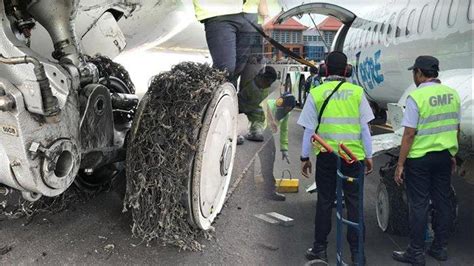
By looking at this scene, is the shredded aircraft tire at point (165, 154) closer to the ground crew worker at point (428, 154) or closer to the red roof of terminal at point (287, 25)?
the red roof of terminal at point (287, 25)

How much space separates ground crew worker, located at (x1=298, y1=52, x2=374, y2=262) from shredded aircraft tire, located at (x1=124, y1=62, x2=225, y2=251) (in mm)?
668

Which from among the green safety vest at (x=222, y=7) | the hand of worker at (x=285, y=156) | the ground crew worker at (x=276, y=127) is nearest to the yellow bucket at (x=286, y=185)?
the ground crew worker at (x=276, y=127)

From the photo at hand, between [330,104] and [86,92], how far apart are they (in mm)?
1369

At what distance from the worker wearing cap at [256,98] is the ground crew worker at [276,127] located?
0.36 ft

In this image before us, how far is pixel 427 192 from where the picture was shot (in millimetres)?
2799

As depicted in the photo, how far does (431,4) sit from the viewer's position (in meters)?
3.32

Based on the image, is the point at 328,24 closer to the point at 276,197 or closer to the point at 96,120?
the point at 276,197

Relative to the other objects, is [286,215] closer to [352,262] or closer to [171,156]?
[352,262]

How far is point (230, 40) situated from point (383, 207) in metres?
1.54

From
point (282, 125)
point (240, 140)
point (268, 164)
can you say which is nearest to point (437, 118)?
point (282, 125)

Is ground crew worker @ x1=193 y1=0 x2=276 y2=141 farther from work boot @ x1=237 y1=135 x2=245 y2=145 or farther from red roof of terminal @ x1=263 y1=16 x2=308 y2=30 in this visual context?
work boot @ x1=237 y1=135 x2=245 y2=145

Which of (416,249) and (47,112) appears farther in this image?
(416,249)

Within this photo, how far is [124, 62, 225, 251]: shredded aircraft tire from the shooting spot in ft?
7.86


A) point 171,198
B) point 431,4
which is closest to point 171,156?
point 171,198
